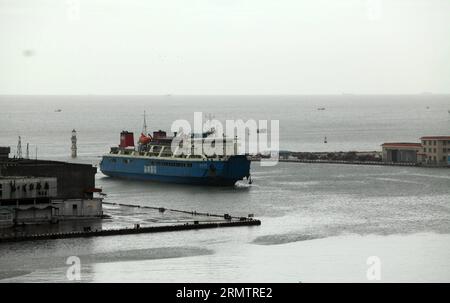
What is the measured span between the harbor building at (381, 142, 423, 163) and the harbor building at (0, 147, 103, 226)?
92.7 feet

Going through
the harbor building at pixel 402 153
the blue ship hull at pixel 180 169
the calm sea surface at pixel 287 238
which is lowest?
the calm sea surface at pixel 287 238

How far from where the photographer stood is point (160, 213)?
36.7m

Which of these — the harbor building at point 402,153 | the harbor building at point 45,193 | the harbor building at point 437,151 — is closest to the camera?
the harbor building at point 45,193

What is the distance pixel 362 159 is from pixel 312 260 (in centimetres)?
3490

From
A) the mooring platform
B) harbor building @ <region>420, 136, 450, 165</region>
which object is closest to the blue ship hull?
the mooring platform

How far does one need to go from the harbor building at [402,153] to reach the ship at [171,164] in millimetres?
11153

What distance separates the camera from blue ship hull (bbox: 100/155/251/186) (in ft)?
163

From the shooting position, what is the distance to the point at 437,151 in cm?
5862

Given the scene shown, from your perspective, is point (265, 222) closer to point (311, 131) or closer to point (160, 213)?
point (160, 213)

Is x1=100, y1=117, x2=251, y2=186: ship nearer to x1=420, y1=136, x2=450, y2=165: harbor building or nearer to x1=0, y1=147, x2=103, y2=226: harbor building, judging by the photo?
x1=420, y1=136, x2=450, y2=165: harbor building

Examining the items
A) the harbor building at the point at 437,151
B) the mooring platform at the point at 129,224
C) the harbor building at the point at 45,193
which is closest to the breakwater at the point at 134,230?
the mooring platform at the point at 129,224

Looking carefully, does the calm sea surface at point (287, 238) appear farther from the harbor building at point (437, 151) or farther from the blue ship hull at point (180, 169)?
the harbor building at point (437, 151)

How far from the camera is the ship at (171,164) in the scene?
49719 millimetres
